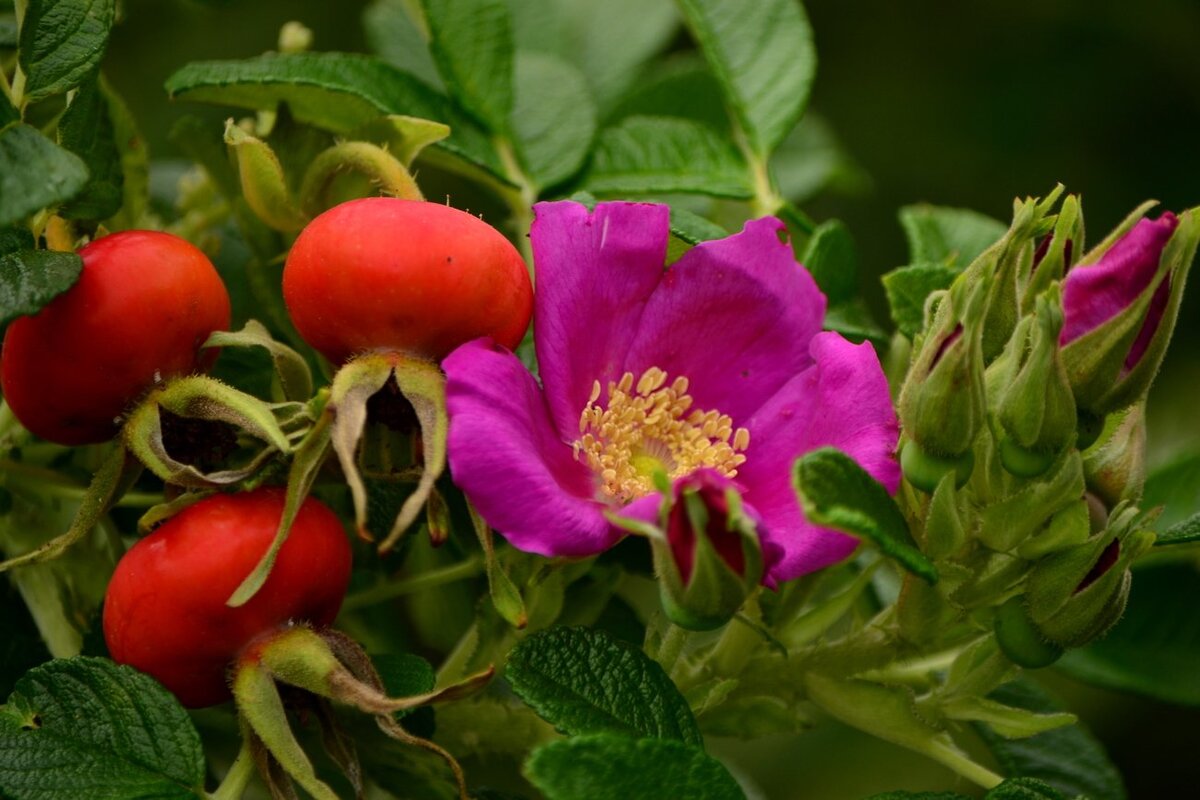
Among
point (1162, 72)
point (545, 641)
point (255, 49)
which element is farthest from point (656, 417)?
point (1162, 72)

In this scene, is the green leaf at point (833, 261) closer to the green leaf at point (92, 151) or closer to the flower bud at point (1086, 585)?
the flower bud at point (1086, 585)

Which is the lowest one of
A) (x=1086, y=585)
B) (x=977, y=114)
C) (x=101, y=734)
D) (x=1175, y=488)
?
(x=977, y=114)

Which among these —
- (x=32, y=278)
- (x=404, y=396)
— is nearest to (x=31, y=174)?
(x=32, y=278)

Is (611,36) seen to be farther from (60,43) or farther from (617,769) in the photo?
(617,769)

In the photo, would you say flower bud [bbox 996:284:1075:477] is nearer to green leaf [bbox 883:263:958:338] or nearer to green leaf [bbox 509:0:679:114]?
green leaf [bbox 883:263:958:338]

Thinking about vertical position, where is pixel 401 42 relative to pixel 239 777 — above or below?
above

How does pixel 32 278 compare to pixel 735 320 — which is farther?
pixel 735 320

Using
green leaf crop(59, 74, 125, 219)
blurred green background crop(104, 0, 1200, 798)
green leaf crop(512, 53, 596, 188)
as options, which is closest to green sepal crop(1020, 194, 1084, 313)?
green leaf crop(512, 53, 596, 188)
